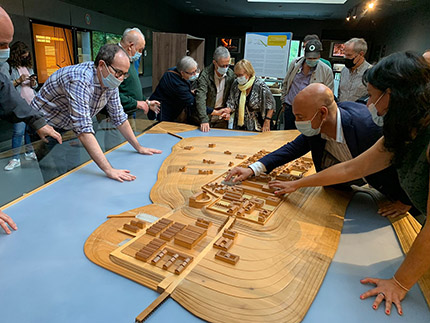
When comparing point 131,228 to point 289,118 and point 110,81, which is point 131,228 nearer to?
point 110,81

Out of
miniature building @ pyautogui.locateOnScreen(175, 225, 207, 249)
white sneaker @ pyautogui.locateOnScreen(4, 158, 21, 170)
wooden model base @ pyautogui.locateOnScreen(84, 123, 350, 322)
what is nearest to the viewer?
wooden model base @ pyautogui.locateOnScreen(84, 123, 350, 322)

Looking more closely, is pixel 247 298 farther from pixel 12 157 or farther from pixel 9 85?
pixel 9 85

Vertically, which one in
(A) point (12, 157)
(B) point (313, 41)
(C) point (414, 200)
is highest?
(B) point (313, 41)

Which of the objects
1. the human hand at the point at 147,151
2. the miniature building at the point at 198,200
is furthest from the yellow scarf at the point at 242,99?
the miniature building at the point at 198,200

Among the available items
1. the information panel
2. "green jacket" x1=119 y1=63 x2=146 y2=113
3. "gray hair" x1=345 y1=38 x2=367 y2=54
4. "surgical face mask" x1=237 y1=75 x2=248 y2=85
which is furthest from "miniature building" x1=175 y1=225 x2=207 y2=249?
the information panel

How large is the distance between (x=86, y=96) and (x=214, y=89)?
86.3 inches

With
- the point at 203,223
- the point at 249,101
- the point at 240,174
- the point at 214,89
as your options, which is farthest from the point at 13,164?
the point at 249,101

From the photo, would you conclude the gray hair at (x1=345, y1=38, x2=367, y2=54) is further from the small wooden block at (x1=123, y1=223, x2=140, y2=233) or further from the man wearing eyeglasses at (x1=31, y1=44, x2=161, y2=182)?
the small wooden block at (x1=123, y1=223, x2=140, y2=233)

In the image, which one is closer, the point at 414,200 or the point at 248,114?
the point at 414,200

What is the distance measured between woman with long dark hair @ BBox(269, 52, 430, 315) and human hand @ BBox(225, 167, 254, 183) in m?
1.01

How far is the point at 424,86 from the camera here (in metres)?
1.39

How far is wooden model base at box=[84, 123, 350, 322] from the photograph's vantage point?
122cm

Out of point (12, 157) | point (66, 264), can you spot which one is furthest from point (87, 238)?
point (12, 157)

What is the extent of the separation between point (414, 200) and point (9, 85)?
2897 mm
